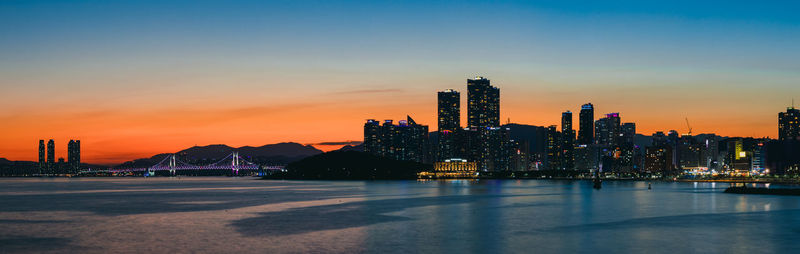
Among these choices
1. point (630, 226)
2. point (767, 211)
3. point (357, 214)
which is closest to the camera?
point (630, 226)

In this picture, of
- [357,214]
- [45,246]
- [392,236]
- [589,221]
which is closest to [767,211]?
[589,221]

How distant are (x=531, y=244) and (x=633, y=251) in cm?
555

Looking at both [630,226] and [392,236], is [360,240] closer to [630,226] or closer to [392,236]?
[392,236]

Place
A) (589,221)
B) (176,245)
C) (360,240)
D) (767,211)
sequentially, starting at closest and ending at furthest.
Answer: (176,245) → (360,240) → (589,221) → (767,211)

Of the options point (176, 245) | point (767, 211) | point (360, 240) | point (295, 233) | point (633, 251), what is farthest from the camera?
point (767, 211)

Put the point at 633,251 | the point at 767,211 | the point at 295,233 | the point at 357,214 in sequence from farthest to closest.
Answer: the point at 767,211 → the point at 357,214 → the point at 295,233 → the point at 633,251

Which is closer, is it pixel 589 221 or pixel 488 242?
pixel 488 242

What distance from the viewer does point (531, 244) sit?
3772cm

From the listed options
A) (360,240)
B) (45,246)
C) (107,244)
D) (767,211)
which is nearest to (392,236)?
(360,240)

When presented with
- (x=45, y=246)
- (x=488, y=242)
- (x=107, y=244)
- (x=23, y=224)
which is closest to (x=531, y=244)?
(x=488, y=242)

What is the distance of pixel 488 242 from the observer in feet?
125

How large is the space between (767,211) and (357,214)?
129ft

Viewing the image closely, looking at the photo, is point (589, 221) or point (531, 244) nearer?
point (531, 244)

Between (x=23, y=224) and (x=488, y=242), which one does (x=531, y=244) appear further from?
(x=23, y=224)
